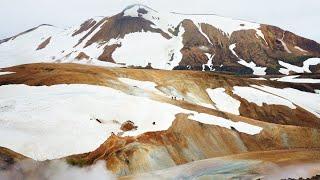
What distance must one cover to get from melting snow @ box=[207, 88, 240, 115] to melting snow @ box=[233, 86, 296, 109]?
2.28 metres

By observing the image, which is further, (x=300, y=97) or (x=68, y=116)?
(x=300, y=97)

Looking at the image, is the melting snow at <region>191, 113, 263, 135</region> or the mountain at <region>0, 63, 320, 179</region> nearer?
the mountain at <region>0, 63, 320, 179</region>

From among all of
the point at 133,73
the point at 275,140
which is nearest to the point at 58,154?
the point at 275,140

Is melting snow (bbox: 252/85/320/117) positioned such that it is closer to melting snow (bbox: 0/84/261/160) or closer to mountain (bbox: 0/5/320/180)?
mountain (bbox: 0/5/320/180)

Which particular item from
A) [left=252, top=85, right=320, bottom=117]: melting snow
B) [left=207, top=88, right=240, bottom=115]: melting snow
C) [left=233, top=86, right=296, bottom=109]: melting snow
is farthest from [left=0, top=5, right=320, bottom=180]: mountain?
[left=252, top=85, right=320, bottom=117]: melting snow

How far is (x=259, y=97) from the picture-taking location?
231 feet

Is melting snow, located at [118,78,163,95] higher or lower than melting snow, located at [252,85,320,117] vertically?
higher

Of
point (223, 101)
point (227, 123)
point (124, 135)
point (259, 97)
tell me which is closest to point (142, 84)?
point (223, 101)

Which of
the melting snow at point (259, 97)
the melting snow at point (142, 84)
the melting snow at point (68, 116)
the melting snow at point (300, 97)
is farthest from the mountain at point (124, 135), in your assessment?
the melting snow at point (300, 97)

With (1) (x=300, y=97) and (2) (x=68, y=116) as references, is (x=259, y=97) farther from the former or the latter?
(2) (x=68, y=116)

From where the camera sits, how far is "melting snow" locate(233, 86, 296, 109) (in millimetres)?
69250

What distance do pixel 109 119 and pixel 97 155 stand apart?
635 cm

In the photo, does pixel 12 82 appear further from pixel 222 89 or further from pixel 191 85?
pixel 222 89

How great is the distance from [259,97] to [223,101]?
660 cm
